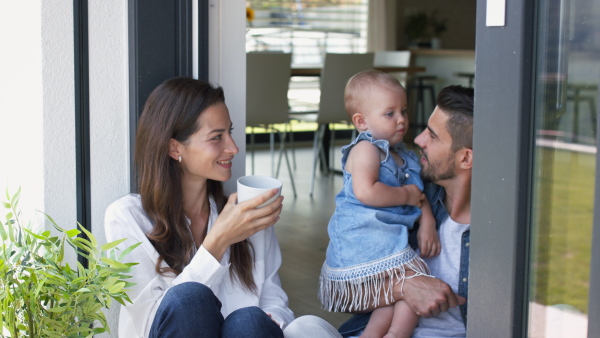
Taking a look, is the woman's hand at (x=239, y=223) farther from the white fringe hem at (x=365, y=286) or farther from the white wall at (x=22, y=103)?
the white wall at (x=22, y=103)

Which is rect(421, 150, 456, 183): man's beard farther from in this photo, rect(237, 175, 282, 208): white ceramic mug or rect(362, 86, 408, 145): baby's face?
rect(237, 175, 282, 208): white ceramic mug

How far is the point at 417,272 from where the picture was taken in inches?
69.7

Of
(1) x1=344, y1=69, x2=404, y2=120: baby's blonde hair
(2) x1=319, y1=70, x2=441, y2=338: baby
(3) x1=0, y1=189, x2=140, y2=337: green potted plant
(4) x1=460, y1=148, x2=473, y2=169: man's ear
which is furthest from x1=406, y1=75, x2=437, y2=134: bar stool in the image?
(3) x1=0, y1=189, x2=140, y2=337: green potted plant

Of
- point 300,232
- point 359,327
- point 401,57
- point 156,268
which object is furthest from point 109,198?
point 401,57

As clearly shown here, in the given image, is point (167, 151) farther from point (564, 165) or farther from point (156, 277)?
point (564, 165)

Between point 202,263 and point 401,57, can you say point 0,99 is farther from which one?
point 401,57

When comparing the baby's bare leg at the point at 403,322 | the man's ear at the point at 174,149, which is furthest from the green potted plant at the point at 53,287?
the baby's bare leg at the point at 403,322

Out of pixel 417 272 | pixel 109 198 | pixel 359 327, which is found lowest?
pixel 359 327

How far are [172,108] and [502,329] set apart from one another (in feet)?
3.06

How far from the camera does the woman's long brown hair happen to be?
1.79 meters

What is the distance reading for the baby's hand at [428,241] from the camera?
1814mm

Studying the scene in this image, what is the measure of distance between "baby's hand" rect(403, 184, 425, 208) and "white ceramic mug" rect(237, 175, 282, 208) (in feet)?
1.06

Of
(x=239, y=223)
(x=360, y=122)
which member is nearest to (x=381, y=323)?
(x=239, y=223)

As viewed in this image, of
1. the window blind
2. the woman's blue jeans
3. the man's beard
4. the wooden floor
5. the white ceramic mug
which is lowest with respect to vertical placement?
the wooden floor
